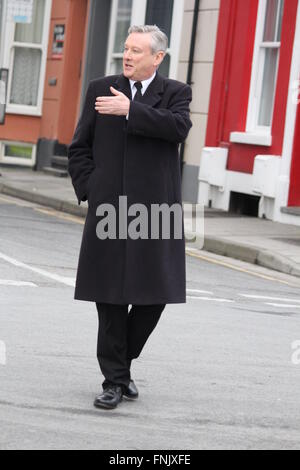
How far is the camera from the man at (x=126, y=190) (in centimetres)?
656

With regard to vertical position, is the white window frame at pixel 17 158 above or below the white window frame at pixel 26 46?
below

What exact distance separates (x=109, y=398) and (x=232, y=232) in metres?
9.90

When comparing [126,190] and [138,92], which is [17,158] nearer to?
[138,92]

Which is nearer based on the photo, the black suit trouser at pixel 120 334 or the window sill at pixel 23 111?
the black suit trouser at pixel 120 334

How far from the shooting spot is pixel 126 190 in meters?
6.58

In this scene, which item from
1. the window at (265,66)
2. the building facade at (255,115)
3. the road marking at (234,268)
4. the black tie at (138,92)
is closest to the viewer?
the black tie at (138,92)

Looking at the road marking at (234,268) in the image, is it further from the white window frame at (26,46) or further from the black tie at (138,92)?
the white window frame at (26,46)

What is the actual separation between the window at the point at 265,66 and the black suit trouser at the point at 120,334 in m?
12.6

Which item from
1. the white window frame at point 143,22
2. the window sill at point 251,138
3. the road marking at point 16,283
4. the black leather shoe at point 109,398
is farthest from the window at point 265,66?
the black leather shoe at point 109,398

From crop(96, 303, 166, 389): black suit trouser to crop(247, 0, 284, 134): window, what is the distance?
495 inches

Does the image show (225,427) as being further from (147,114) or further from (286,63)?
(286,63)

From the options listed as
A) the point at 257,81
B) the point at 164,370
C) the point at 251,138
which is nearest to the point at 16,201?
the point at 251,138

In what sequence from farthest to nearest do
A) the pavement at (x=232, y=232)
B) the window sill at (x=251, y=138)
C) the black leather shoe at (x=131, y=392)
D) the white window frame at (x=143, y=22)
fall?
the white window frame at (x=143, y=22)
the window sill at (x=251, y=138)
the pavement at (x=232, y=232)
the black leather shoe at (x=131, y=392)

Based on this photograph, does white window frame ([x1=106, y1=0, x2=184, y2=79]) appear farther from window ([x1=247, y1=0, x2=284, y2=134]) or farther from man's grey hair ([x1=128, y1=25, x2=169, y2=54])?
man's grey hair ([x1=128, y1=25, x2=169, y2=54])
